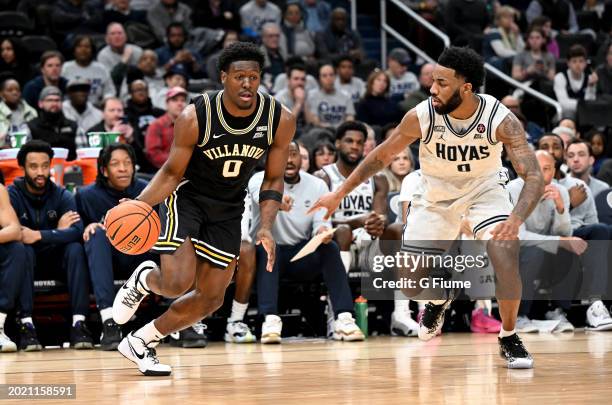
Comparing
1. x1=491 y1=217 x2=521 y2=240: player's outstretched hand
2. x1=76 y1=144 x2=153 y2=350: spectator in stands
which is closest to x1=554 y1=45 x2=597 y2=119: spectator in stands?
x1=76 y1=144 x2=153 y2=350: spectator in stands

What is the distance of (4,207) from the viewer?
859cm

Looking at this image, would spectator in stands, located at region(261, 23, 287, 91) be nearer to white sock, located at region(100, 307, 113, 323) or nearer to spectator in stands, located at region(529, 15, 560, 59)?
spectator in stands, located at region(529, 15, 560, 59)

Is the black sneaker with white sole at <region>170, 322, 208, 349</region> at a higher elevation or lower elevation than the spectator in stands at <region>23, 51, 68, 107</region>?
lower

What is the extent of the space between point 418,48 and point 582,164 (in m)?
5.51

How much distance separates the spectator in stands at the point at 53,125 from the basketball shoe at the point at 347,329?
133 inches

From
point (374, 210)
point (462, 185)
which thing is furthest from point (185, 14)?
point (462, 185)

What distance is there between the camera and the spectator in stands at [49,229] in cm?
878

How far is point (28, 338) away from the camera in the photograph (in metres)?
8.59

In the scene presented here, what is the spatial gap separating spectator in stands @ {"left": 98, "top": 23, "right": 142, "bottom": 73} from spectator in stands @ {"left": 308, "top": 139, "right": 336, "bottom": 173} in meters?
3.42

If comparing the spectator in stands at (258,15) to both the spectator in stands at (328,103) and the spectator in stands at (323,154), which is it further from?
the spectator in stands at (323,154)

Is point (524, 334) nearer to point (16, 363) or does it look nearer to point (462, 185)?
point (462, 185)

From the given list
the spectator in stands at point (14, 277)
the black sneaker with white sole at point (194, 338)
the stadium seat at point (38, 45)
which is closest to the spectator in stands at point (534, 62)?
the stadium seat at point (38, 45)

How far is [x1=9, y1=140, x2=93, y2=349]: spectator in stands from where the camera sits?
8781 millimetres

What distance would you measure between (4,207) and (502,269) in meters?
4.07
